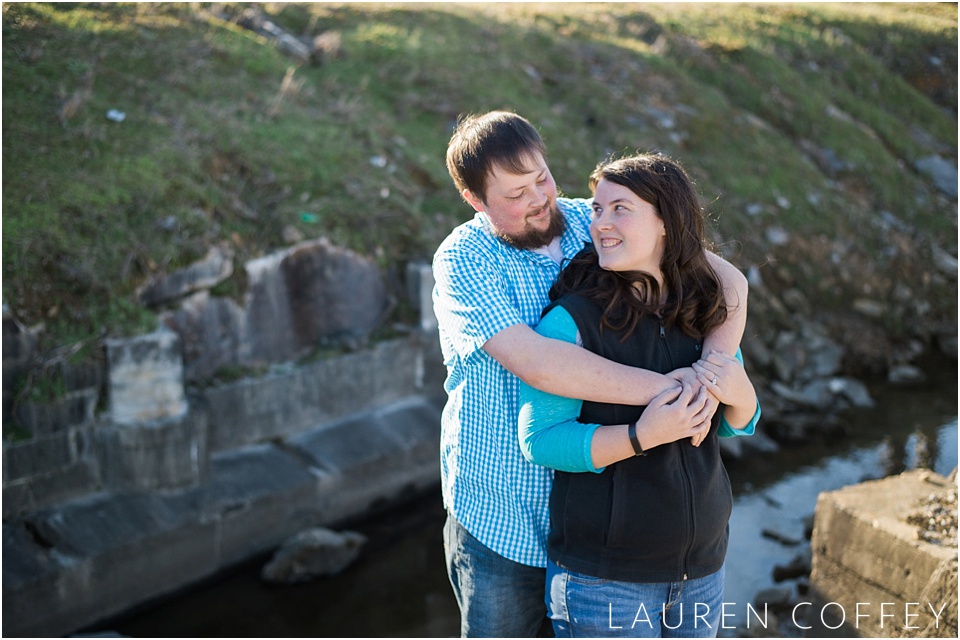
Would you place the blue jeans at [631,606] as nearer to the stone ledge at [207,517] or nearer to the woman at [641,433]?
the woman at [641,433]

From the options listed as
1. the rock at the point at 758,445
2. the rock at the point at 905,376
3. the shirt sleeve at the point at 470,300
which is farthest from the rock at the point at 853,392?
the shirt sleeve at the point at 470,300

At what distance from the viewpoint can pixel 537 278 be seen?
2.37 m

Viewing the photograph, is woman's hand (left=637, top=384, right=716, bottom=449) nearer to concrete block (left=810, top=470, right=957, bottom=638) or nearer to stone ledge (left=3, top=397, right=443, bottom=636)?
concrete block (left=810, top=470, right=957, bottom=638)

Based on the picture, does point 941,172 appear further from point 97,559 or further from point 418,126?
point 97,559

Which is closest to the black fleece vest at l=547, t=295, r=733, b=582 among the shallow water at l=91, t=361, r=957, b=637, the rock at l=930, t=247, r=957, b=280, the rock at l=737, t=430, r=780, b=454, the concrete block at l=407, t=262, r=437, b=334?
the shallow water at l=91, t=361, r=957, b=637

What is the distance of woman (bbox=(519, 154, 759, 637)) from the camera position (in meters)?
2.12

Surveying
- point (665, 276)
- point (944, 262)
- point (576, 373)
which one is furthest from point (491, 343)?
point (944, 262)

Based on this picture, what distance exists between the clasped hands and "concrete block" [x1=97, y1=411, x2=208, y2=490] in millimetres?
3824

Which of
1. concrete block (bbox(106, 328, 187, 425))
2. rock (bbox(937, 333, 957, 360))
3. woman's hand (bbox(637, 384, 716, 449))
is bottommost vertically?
rock (bbox(937, 333, 957, 360))

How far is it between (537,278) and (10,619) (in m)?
3.70

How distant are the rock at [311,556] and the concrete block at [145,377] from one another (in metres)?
1.13

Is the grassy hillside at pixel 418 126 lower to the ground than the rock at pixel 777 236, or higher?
higher

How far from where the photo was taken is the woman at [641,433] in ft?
6.95

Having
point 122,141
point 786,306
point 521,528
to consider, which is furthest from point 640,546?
point 786,306
